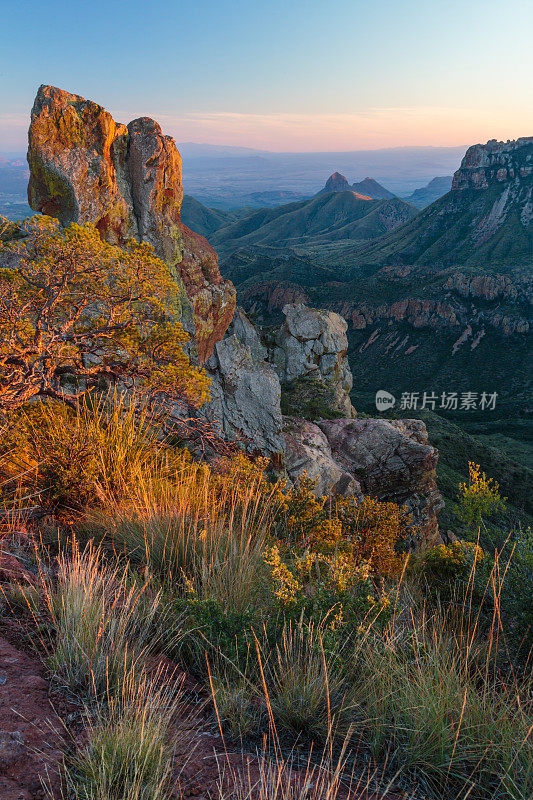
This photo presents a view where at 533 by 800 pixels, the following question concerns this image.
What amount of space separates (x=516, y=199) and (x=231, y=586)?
5839 inches

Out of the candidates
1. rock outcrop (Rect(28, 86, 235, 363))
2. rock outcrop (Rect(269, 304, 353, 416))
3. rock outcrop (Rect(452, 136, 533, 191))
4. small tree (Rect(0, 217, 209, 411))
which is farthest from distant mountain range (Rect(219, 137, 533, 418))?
small tree (Rect(0, 217, 209, 411))

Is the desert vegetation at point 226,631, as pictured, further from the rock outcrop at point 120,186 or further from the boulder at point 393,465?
the boulder at point 393,465

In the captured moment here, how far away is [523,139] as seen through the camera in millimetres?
129875

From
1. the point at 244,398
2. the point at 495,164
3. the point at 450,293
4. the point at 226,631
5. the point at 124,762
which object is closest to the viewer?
the point at 124,762

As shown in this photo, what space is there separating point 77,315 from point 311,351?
24251 millimetres

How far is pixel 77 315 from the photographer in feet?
17.6

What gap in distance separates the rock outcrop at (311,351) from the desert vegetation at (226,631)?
848 inches

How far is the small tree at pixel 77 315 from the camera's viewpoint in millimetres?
4887

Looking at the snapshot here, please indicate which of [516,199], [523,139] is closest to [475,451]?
[516,199]

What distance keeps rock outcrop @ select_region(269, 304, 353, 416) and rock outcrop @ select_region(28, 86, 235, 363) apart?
35.6ft

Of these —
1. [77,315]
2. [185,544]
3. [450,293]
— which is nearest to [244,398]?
[77,315]

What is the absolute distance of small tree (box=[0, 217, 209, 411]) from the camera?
4.89 m

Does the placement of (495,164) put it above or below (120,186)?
above

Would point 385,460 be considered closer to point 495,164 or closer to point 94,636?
point 94,636
